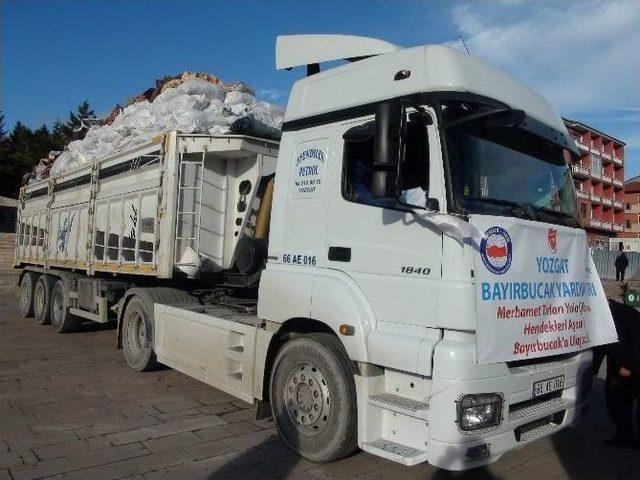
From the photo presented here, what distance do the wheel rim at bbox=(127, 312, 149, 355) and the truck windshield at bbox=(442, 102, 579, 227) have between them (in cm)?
481

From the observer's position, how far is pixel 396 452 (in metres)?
3.41

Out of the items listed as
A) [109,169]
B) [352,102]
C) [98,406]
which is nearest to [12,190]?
[109,169]

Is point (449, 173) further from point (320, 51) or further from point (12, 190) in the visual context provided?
point (12, 190)

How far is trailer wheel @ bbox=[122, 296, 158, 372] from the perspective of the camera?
6.71 m

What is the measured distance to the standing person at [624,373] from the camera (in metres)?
4.59

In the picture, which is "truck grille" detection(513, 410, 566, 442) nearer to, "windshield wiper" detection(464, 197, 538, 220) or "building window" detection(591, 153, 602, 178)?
"windshield wiper" detection(464, 197, 538, 220)

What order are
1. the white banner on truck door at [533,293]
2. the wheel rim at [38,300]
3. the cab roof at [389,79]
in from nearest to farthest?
1. the white banner on truck door at [533,293]
2. the cab roof at [389,79]
3. the wheel rim at [38,300]

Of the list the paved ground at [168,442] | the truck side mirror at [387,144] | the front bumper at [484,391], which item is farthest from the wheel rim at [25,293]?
the front bumper at [484,391]

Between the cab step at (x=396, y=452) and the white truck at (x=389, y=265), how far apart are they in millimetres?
12

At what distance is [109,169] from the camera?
800 cm

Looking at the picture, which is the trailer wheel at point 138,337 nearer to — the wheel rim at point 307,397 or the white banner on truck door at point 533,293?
the wheel rim at point 307,397

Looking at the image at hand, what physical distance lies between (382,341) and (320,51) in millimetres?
2722

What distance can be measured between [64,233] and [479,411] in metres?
8.70

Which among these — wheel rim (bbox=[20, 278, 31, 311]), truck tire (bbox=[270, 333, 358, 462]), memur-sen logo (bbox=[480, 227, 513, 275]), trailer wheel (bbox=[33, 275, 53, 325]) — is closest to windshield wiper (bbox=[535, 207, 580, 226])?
memur-sen logo (bbox=[480, 227, 513, 275])
